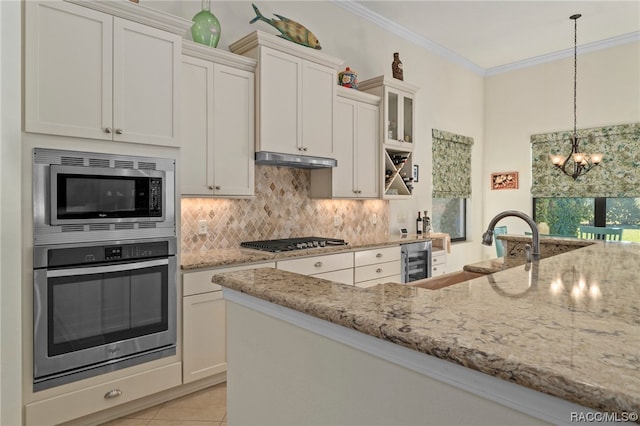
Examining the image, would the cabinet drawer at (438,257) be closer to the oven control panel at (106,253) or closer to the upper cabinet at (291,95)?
the upper cabinet at (291,95)

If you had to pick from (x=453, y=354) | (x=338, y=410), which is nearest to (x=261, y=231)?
(x=338, y=410)

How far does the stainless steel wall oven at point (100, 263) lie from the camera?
6.58 ft

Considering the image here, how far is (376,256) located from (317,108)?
58.6 inches

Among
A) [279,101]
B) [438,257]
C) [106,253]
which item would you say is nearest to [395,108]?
[279,101]

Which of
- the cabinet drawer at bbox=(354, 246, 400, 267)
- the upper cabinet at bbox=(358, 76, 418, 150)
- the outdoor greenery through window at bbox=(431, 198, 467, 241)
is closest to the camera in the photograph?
the cabinet drawer at bbox=(354, 246, 400, 267)

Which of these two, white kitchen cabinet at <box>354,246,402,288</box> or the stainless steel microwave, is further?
white kitchen cabinet at <box>354,246,402,288</box>

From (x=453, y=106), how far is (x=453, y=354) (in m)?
5.69

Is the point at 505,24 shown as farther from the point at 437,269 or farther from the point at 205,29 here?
the point at 205,29

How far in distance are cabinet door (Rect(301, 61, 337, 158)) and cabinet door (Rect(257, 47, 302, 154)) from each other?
8 cm

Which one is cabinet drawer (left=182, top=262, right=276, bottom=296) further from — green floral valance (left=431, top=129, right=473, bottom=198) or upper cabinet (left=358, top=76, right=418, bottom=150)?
green floral valance (left=431, top=129, right=473, bottom=198)

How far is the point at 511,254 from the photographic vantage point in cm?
279

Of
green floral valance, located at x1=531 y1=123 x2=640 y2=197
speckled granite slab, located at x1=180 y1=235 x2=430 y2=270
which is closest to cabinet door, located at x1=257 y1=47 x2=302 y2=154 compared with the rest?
speckled granite slab, located at x1=180 y1=235 x2=430 y2=270

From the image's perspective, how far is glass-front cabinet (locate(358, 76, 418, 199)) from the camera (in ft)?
13.5

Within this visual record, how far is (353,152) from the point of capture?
3887 mm
